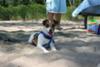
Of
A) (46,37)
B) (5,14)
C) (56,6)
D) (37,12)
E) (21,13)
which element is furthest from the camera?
(37,12)

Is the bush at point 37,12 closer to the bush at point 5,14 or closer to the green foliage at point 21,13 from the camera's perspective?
the green foliage at point 21,13

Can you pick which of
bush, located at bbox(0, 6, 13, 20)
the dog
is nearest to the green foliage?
bush, located at bbox(0, 6, 13, 20)

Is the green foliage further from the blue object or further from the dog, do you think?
the dog

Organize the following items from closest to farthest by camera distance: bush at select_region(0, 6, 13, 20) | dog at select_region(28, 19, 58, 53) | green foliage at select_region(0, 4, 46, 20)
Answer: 1. dog at select_region(28, 19, 58, 53)
2. green foliage at select_region(0, 4, 46, 20)
3. bush at select_region(0, 6, 13, 20)

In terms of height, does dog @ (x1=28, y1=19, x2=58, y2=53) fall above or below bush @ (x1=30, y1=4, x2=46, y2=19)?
above

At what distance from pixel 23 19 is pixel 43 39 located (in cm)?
1049

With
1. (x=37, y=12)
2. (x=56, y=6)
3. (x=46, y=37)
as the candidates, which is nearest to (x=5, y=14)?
(x=37, y=12)

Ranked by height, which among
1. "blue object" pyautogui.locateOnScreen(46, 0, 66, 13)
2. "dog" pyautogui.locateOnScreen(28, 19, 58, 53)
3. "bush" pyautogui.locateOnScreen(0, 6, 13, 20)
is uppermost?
"blue object" pyautogui.locateOnScreen(46, 0, 66, 13)

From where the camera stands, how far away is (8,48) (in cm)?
609

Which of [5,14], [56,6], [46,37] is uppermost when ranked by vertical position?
[56,6]

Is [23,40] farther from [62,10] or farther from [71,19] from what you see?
[71,19]

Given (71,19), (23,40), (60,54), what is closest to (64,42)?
(23,40)

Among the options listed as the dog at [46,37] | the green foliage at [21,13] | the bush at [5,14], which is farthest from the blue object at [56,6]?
the bush at [5,14]

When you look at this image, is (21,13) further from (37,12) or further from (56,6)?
(56,6)
